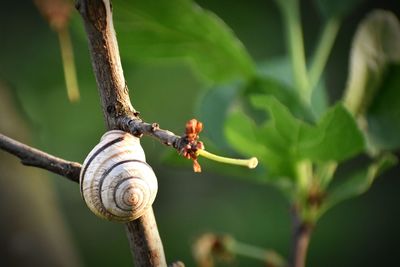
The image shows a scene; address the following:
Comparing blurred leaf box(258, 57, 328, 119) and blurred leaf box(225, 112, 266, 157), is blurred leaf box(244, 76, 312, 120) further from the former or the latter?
blurred leaf box(225, 112, 266, 157)

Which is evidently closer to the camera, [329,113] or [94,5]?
[94,5]

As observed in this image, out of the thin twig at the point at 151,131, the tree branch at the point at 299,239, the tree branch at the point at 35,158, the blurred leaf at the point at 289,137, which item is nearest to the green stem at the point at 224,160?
the thin twig at the point at 151,131

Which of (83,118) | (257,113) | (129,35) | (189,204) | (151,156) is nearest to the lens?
(129,35)

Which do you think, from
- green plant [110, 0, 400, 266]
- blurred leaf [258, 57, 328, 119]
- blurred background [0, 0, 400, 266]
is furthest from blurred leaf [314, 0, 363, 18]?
blurred background [0, 0, 400, 266]

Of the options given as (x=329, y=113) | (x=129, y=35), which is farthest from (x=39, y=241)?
(x=329, y=113)

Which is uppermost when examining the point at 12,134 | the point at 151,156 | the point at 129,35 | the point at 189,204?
the point at 189,204

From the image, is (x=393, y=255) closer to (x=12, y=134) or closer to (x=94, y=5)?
(x=12, y=134)

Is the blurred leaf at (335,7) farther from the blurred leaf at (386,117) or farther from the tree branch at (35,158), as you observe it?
the tree branch at (35,158)
